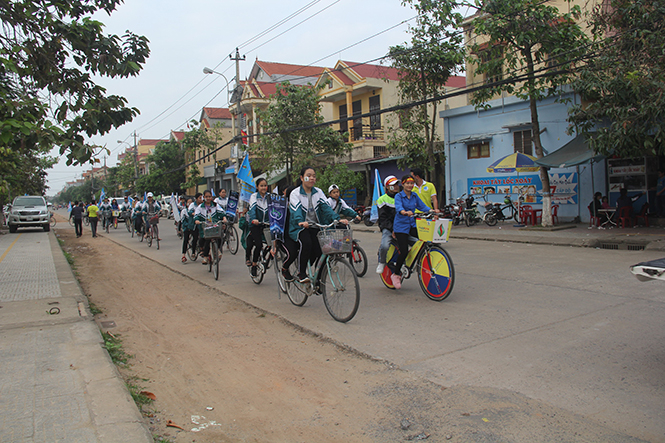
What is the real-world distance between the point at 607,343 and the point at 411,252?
10.4 feet

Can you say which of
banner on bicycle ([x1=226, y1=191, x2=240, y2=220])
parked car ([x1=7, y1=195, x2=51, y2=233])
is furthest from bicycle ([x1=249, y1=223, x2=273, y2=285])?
parked car ([x1=7, y1=195, x2=51, y2=233])

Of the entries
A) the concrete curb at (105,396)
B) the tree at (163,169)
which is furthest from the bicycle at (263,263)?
the tree at (163,169)

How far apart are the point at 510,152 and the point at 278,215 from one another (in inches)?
635

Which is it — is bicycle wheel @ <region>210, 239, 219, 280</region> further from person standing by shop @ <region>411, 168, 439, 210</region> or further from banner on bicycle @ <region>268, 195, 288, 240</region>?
person standing by shop @ <region>411, 168, 439, 210</region>

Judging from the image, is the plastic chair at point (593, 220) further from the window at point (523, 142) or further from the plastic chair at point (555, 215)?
the window at point (523, 142)

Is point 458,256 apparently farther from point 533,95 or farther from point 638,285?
point 533,95

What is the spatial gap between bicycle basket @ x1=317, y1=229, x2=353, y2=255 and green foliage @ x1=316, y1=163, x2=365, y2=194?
69.6ft

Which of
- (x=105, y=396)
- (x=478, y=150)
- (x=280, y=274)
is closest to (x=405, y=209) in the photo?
(x=280, y=274)

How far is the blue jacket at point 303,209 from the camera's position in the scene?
6613 millimetres

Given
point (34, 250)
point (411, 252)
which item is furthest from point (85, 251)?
point (411, 252)

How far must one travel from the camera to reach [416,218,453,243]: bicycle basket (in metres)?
6.87

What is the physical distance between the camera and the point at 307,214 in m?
6.66

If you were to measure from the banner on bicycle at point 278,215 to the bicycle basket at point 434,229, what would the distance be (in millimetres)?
1906

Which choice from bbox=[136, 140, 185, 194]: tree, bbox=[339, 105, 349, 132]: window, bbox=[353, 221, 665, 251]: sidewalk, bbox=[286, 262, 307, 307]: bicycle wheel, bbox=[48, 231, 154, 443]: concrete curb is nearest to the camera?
bbox=[48, 231, 154, 443]: concrete curb
